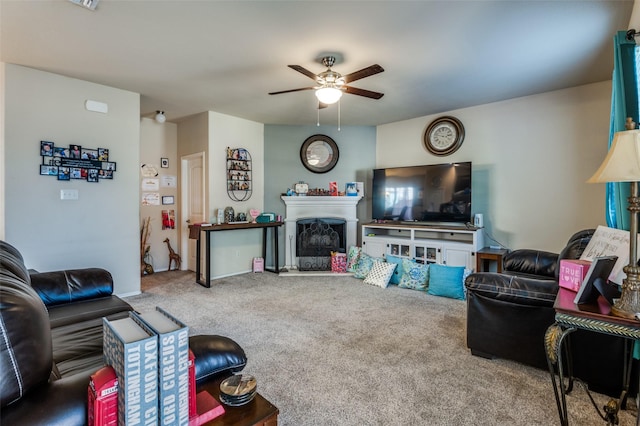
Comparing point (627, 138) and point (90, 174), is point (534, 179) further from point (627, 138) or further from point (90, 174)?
point (90, 174)

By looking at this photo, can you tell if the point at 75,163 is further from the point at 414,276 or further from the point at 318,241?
the point at 414,276

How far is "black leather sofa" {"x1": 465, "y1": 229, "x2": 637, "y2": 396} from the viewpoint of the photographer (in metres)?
1.93

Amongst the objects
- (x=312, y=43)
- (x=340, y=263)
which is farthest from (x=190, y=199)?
(x=312, y=43)

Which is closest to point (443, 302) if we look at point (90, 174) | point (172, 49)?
point (172, 49)

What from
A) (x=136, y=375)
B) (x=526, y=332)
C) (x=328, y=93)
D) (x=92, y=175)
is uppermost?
(x=328, y=93)

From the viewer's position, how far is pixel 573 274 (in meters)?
1.77

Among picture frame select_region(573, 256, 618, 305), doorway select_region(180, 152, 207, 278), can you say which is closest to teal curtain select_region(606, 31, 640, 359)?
picture frame select_region(573, 256, 618, 305)

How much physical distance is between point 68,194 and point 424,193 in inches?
182

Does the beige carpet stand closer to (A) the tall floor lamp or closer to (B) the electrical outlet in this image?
(A) the tall floor lamp

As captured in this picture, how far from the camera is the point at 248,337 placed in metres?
2.79

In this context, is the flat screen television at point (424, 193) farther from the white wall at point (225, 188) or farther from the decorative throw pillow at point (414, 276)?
the white wall at point (225, 188)

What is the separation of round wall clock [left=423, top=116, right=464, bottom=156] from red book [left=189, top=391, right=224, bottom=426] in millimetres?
4753

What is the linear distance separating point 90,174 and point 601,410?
4.99 m

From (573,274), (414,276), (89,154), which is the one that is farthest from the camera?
(414,276)
